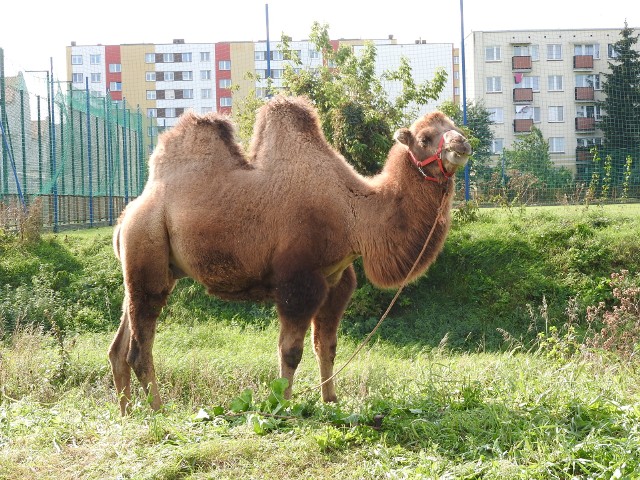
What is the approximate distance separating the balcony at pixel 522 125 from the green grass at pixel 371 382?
69.1 feet

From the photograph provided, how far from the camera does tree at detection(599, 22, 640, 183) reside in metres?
21.2

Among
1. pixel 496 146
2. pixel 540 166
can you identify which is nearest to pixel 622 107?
pixel 496 146

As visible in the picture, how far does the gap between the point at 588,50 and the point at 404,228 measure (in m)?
35.2

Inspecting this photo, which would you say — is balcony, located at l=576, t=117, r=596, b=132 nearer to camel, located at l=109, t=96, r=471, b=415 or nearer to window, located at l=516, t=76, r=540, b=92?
window, located at l=516, t=76, r=540, b=92

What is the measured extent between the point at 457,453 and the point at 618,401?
1363 mm

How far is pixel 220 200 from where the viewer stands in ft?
20.4

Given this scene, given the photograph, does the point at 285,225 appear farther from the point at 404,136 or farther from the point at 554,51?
the point at 554,51

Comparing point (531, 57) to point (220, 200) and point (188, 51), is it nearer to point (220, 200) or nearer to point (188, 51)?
point (188, 51)

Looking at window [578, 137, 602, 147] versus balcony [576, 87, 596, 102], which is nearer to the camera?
window [578, 137, 602, 147]

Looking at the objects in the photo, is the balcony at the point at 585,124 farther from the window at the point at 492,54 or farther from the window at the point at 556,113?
the window at the point at 492,54

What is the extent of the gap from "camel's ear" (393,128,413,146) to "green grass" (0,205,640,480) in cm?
182

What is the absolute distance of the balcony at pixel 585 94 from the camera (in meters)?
33.4

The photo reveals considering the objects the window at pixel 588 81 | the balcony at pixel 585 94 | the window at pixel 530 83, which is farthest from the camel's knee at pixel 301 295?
the window at pixel 530 83

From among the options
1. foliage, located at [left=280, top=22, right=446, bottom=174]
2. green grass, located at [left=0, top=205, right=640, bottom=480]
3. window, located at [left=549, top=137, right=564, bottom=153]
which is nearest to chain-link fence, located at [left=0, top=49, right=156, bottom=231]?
green grass, located at [left=0, top=205, right=640, bottom=480]
